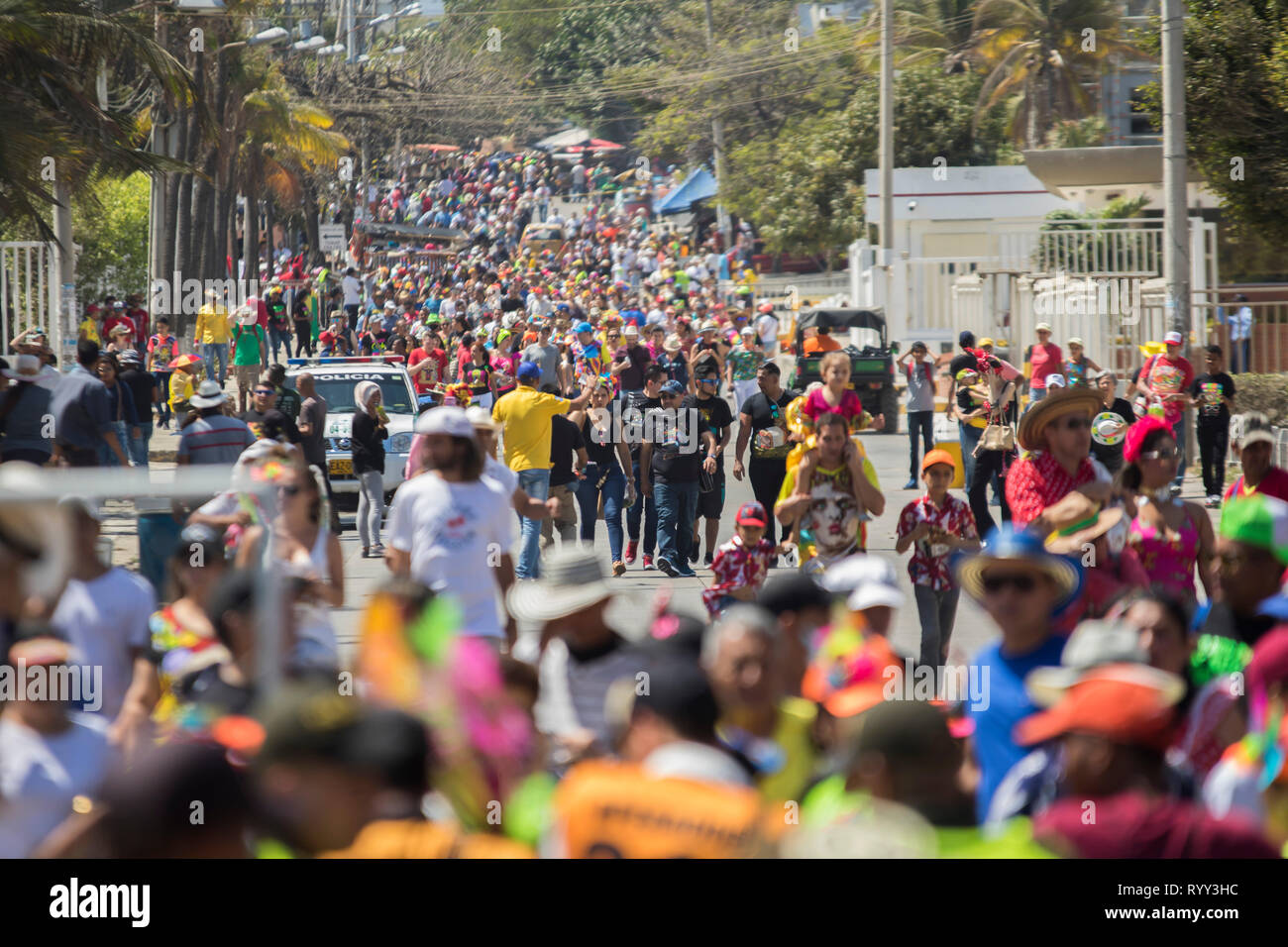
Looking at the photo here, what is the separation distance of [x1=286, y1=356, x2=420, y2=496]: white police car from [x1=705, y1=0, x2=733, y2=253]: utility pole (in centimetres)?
4168

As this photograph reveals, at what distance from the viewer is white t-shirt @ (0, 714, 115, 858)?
162 inches

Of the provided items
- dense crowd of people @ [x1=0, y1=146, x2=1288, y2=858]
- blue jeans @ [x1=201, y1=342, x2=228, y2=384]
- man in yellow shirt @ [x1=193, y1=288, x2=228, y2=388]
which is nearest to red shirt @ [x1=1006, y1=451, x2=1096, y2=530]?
dense crowd of people @ [x1=0, y1=146, x2=1288, y2=858]

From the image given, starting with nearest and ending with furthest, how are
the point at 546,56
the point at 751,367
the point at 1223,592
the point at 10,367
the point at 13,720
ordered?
1. the point at 13,720
2. the point at 1223,592
3. the point at 10,367
4. the point at 751,367
5. the point at 546,56

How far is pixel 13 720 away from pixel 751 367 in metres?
17.6

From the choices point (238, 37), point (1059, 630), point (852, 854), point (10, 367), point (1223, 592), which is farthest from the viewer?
point (238, 37)

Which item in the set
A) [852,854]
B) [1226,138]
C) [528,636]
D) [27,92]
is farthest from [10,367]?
[1226,138]

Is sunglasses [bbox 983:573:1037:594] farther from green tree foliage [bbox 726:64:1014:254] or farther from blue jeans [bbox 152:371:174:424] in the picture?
green tree foliage [bbox 726:64:1014:254]

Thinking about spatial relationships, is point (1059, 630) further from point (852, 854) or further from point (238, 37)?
point (238, 37)

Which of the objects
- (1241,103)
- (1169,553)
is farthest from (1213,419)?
(1169,553)

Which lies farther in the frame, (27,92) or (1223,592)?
(27,92)

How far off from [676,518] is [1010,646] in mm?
7874

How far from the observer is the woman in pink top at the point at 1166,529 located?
7285mm

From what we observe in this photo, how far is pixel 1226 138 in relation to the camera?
18.4m

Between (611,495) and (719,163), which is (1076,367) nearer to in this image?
(611,495)
